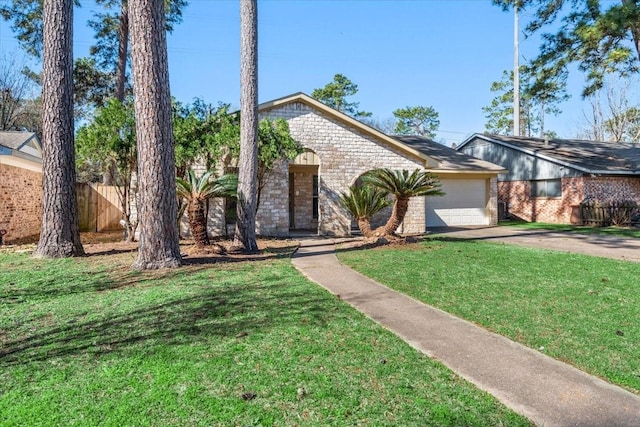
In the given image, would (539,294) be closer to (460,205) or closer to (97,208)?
(460,205)

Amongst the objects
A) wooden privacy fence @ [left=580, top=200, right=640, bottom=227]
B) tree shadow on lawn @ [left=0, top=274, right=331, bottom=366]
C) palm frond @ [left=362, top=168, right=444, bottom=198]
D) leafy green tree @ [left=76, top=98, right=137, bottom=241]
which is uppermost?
leafy green tree @ [left=76, top=98, right=137, bottom=241]

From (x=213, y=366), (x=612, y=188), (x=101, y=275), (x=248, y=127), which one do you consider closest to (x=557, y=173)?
(x=612, y=188)

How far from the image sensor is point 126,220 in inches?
488

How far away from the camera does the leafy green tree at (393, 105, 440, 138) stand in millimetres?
47438

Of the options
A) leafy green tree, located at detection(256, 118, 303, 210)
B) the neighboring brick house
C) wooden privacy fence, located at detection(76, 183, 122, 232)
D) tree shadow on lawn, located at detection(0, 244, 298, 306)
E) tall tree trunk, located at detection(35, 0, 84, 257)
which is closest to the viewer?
tree shadow on lawn, located at detection(0, 244, 298, 306)

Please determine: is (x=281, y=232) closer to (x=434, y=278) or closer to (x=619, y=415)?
(x=434, y=278)

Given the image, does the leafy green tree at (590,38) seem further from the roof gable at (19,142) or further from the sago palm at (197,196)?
the roof gable at (19,142)

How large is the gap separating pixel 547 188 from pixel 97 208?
22.1 metres

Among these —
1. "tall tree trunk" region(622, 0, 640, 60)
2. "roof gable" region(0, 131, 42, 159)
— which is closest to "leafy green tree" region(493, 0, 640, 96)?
"tall tree trunk" region(622, 0, 640, 60)

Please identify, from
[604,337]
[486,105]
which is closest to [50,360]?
[604,337]

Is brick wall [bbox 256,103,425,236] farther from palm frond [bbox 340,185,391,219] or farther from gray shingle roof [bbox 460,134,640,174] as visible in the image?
gray shingle roof [bbox 460,134,640,174]

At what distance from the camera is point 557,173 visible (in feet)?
70.5

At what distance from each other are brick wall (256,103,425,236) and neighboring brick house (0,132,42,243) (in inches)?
296

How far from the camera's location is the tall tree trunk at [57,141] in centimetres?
948
